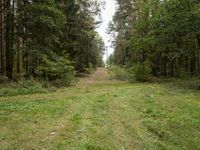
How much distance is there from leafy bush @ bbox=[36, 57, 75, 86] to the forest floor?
6.92 metres

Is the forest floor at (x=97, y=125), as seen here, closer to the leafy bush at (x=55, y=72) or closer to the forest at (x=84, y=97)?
the forest at (x=84, y=97)

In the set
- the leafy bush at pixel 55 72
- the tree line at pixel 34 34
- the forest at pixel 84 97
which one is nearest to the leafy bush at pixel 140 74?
the forest at pixel 84 97

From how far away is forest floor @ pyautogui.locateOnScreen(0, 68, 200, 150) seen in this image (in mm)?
6949

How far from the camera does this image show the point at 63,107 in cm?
1112

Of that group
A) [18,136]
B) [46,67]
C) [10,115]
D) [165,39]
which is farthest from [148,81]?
[18,136]

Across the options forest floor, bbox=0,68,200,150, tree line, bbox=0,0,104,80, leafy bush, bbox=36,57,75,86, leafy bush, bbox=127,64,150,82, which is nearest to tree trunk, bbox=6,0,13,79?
tree line, bbox=0,0,104,80

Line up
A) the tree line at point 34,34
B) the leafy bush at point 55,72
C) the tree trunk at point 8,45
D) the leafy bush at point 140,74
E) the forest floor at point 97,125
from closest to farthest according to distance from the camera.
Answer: the forest floor at point 97,125, the tree line at point 34,34, the leafy bush at point 55,72, the tree trunk at point 8,45, the leafy bush at point 140,74

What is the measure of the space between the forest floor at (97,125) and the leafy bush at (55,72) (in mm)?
6921

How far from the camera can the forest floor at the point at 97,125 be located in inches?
A: 274

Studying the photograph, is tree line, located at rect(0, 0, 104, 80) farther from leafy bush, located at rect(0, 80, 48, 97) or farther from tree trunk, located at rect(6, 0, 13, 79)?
leafy bush, located at rect(0, 80, 48, 97)

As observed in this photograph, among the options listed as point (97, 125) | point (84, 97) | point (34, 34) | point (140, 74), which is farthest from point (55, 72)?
point (97, 125)

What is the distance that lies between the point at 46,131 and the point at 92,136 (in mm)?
1210

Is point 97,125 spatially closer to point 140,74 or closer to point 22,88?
point 22,88

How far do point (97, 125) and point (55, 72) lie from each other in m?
12.2
